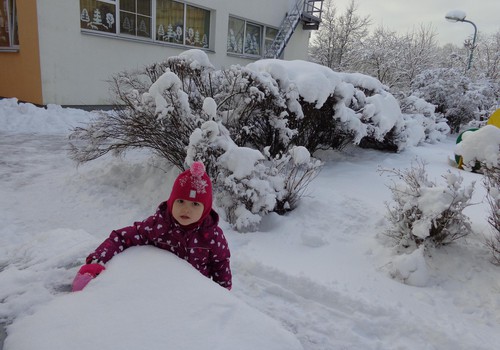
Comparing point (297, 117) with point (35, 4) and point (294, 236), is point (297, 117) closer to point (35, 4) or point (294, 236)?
point (294, 236)

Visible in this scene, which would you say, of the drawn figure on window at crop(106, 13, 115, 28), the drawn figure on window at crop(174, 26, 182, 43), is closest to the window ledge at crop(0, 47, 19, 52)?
the drawn figure on window at crop(106, 13, 115, 28)

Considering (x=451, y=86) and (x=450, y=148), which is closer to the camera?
(x=450, y=148)

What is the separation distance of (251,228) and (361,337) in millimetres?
1692

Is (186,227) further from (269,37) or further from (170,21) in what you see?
(269,37)

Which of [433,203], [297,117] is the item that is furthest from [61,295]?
[297,117]

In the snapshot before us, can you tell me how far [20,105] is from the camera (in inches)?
344

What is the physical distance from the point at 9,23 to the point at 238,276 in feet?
31.9

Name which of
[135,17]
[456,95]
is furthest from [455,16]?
[135,17]

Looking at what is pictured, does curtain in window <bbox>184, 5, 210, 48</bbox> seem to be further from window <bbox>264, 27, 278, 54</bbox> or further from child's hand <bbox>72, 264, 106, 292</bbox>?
child's hand <bbox>72, 264, 106, 292</bbox>

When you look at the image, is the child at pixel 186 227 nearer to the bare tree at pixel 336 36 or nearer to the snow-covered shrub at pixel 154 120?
the snow-covered shrub at pixel 154 120

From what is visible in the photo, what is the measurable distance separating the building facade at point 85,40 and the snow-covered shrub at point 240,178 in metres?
4.56

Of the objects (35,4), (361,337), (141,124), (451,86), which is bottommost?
(361,337)

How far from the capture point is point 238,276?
3230 mm

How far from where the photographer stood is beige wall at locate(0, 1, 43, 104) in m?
8.67
